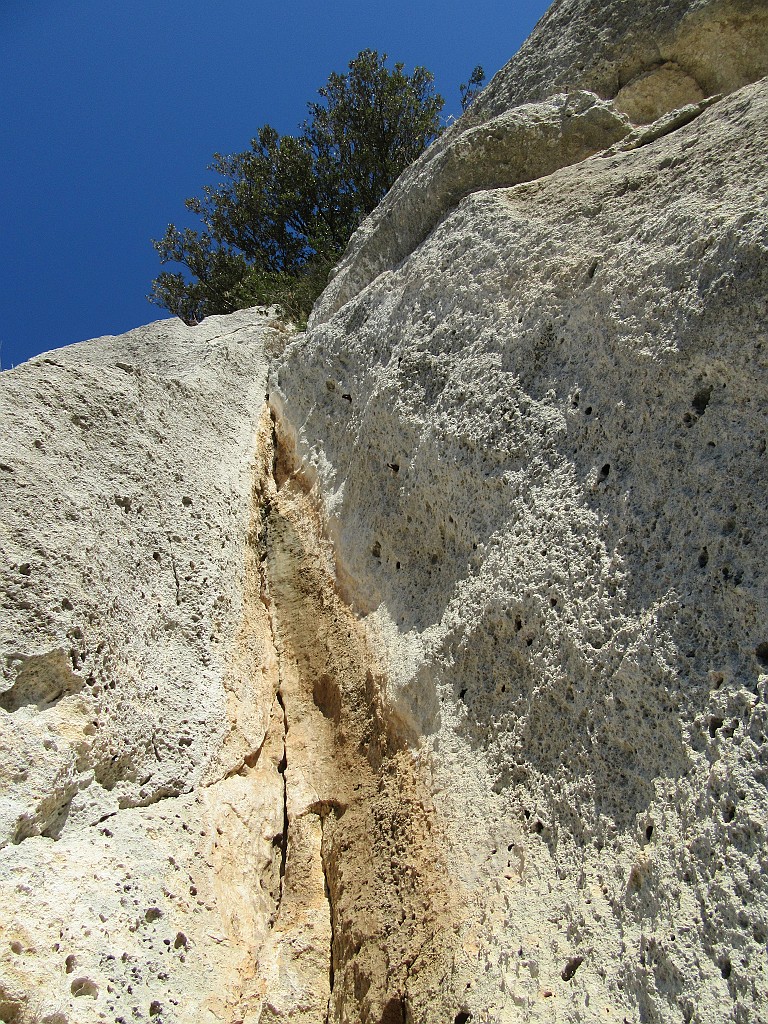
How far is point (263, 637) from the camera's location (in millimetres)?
4355

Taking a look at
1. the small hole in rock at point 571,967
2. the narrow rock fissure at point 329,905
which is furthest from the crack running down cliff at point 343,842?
the small hole in rock at point 571,967

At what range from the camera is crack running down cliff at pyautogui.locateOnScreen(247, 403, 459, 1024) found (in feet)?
9.78

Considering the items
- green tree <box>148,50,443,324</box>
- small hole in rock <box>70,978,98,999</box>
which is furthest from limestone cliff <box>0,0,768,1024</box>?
green tree <box>148,50,443,324</box>

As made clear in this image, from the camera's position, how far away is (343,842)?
138 inches

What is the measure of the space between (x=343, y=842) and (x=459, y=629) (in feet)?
3.43

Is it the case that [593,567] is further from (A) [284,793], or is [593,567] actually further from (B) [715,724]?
(A) [284,793]

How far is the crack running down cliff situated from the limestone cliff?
A: 0.05 ft

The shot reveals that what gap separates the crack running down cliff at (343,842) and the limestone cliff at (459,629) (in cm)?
2

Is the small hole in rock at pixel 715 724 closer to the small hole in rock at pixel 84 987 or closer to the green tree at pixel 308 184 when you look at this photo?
the small hole in rock at pixel 84 987

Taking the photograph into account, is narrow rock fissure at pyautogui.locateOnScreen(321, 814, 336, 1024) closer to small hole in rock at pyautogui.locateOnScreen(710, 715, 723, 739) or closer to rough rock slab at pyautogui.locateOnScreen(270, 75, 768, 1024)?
rough rock slab at pyautogui.locateOnScreen(270, 75, 768, 1024)

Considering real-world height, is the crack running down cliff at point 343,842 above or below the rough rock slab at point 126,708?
below

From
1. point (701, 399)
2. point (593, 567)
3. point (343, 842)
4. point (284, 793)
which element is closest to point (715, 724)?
point (593, 567)

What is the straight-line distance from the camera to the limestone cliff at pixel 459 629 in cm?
254

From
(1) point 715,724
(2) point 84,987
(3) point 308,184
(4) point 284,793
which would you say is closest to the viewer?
(1) point 715,724
